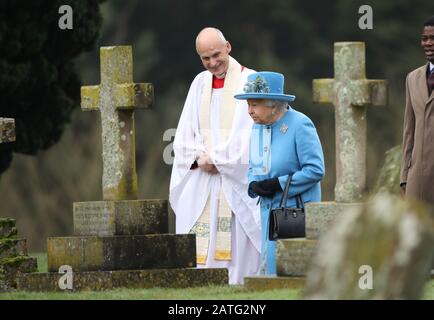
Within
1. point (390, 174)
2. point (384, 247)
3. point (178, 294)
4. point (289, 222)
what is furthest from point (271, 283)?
point (390, 174)

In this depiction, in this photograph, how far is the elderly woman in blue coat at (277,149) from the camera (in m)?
13.4

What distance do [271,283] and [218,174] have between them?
2471 mm

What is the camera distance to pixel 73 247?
45.3 ft

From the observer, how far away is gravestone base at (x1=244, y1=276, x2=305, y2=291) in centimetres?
1257

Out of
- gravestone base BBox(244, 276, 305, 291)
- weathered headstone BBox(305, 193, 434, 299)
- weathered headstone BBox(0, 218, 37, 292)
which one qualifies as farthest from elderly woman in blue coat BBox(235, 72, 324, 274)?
weathered headstone BBox(305, 193, 434, 299)

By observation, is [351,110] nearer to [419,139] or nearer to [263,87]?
[263,87]

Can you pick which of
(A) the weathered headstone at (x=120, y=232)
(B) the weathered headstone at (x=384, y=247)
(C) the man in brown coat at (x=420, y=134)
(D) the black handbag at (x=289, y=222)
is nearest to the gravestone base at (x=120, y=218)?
(A) the weathered headstone at (x=120, y=232)

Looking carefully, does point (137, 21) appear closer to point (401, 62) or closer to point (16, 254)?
point (401, 62)

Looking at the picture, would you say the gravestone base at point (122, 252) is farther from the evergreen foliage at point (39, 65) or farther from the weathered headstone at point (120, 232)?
the evergreen foliage at point (39, 65)

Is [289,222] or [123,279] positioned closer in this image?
[289,222]

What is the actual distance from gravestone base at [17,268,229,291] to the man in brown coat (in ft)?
5.30

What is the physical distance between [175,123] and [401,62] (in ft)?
19.7

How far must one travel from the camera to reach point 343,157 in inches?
501

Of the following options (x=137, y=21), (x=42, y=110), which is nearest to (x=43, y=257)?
(x=42, y=110)
